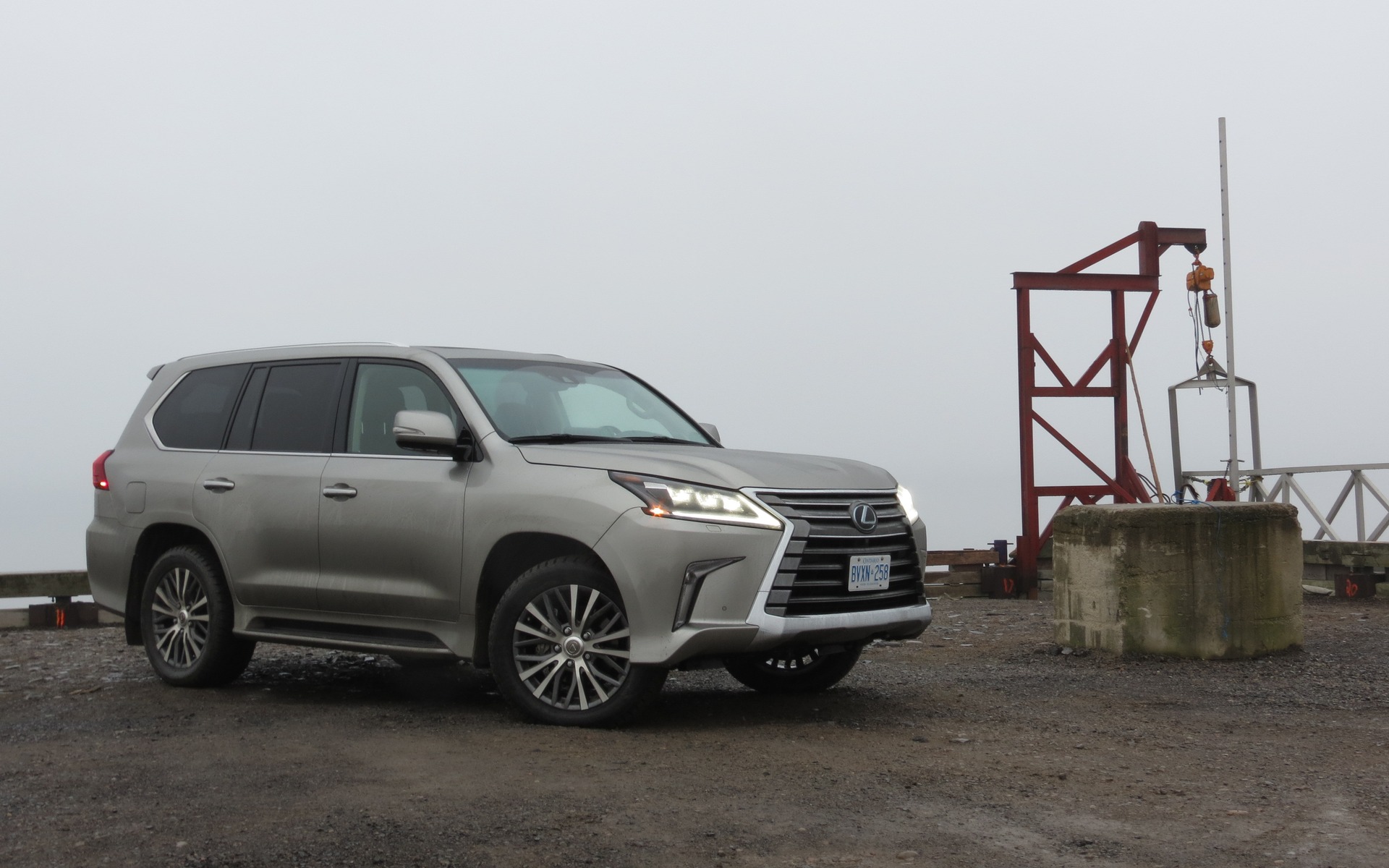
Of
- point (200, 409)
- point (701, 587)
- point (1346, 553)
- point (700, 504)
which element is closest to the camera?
point (701, 587)

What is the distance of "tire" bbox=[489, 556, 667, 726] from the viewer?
6.48 meters

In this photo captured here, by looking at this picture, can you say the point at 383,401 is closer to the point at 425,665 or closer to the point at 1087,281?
the point at 425,665

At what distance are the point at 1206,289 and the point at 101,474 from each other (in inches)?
551

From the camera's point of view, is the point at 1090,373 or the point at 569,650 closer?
the point at 569,650

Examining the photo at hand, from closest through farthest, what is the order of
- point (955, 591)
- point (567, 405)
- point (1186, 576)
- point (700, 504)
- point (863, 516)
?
point (700, 504) → point (863, 516) → point (567, 405) → point (1186, 576) → point (955, 591)

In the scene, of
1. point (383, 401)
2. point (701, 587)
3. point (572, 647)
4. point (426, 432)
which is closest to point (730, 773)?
point (701, 587)

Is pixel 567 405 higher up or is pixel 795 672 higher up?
pixel 567 405

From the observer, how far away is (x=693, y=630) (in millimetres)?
6266

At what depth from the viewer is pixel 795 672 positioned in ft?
26.7

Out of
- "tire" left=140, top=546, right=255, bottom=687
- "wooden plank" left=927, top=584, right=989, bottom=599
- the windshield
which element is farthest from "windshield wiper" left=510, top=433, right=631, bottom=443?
"wooden plank" left=927, top=584, right=989, bottom=599

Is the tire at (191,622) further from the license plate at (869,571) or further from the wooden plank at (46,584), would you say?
the wooden plank at (46,584)

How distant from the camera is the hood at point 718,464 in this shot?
6.49 metres

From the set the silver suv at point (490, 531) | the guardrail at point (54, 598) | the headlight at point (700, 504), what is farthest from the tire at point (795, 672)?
the guardrail at point (54, 598)

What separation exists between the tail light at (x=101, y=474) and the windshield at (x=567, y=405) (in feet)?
9.75
